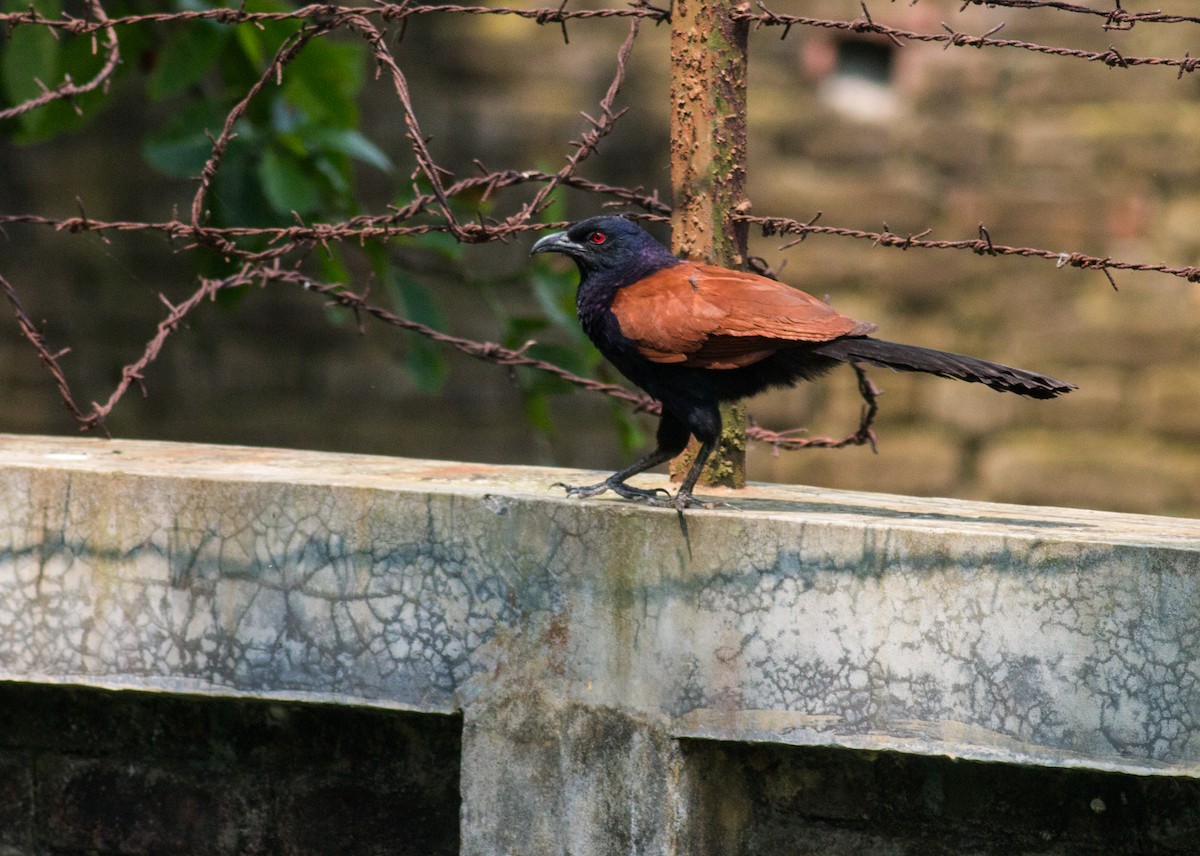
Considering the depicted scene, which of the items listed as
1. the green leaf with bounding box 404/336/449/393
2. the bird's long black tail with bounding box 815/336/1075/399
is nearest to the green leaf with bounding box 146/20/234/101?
the green leaf with bounding box 404/336/449/393

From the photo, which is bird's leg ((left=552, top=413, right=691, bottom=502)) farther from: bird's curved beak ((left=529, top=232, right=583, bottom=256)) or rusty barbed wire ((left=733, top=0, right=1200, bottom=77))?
rusty barbed wire ((left=733, top=0, right=1200, bottom=77))

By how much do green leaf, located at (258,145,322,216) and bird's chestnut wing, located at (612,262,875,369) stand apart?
1.69 m

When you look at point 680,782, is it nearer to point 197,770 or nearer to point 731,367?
point 731,367

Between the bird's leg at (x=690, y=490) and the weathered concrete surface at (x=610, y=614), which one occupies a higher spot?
the bird's leg at (x=690, y=490)

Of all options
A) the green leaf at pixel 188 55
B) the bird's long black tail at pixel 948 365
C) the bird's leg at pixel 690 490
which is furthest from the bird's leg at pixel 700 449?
the green leaf at pixel 188 55

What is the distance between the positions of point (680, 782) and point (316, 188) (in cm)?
266

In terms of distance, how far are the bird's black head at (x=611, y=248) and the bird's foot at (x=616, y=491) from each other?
426 millimetres

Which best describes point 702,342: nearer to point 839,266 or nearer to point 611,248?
point 611,248

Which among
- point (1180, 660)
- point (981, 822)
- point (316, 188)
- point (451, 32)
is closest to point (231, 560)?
point (981, 822)

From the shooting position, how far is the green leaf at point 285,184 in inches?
163

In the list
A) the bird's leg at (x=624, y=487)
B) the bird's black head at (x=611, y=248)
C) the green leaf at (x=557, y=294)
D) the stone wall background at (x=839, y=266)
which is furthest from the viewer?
the stone wall background at (x=839, y=266)

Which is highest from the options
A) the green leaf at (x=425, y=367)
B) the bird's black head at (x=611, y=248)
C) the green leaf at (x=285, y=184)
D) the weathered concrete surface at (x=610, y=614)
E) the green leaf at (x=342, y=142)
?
the green leaf at (x=342, y=142)

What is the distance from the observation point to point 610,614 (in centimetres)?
248

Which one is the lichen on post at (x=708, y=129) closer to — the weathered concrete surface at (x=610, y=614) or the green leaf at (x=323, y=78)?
the weathered concrete surface at (x=610, y=614)
